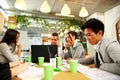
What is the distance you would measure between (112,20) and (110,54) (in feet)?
15.2

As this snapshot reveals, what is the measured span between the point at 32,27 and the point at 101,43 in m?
5.26

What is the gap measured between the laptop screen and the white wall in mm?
3852

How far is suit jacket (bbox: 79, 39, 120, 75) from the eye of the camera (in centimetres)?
141

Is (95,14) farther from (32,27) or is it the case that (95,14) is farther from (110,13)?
(32,27)

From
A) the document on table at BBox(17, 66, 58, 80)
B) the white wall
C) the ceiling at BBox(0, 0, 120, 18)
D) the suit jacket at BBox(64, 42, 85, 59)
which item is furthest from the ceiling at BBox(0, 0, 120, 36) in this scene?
the document on table at BBox(17, 66, 58, 80)

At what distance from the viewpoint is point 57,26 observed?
7207 mm

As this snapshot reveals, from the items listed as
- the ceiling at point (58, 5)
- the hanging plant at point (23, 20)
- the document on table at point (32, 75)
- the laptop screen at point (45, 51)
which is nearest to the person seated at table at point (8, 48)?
the laptop screen at point (45, 51)

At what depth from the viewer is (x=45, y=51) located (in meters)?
2.36

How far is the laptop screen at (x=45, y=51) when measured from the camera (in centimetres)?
232

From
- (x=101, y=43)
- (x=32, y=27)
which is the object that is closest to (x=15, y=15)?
(x=32, y=27)

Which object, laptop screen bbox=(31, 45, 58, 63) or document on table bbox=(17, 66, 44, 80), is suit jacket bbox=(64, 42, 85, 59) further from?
document on table bbox=(17, 66, 44, 80)

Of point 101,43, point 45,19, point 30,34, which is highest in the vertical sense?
point 45,19

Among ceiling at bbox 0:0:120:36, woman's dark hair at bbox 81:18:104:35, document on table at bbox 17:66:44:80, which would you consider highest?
ceiling at bbox 0:0:120:36

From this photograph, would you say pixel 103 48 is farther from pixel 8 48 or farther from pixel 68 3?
pixel 68 3
